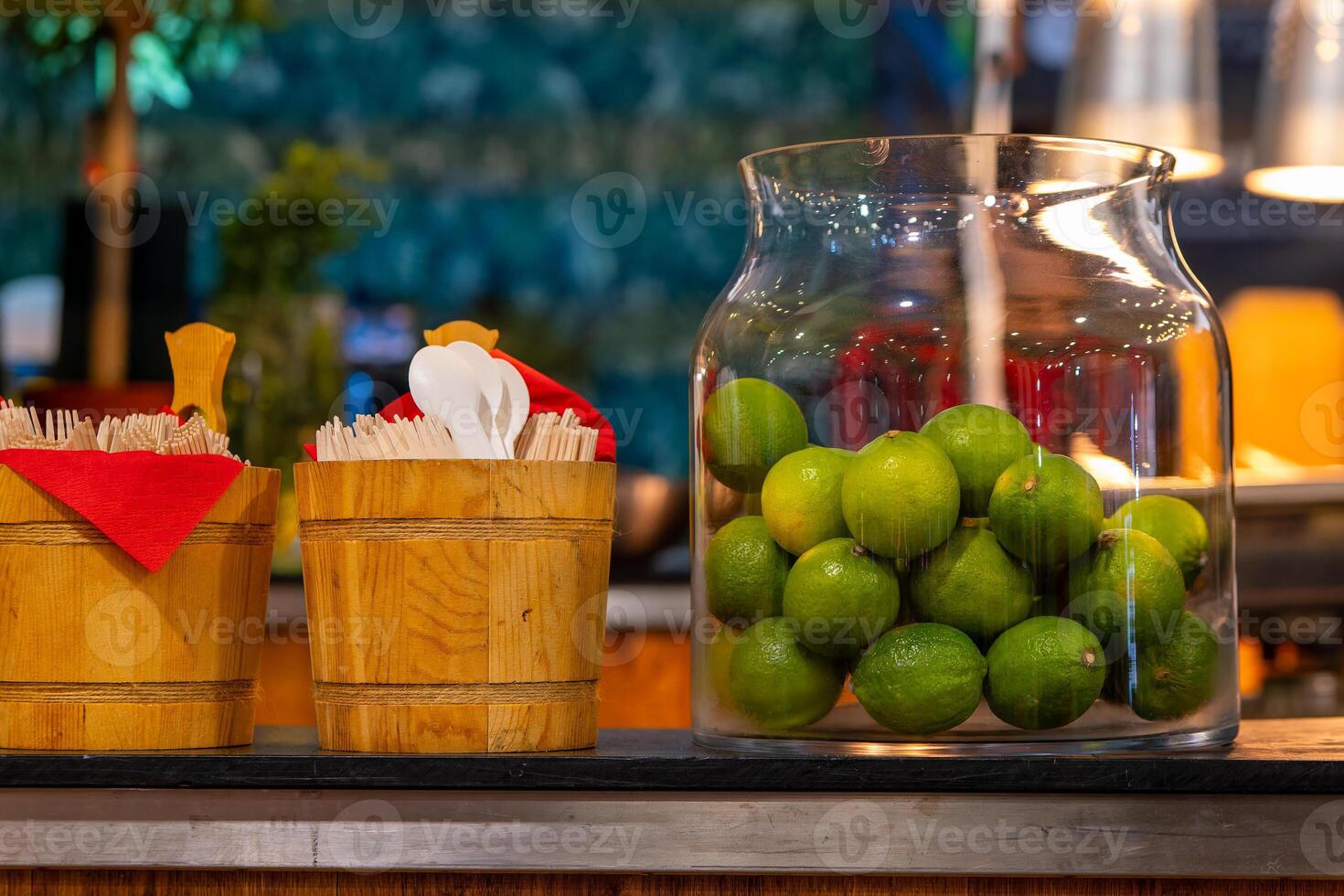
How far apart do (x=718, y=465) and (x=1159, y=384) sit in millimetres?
249

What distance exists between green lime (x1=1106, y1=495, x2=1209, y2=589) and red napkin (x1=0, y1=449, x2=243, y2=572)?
506 mm

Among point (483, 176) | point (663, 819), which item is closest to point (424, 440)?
point (663, 819)

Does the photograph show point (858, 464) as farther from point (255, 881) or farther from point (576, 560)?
point (255, 881)

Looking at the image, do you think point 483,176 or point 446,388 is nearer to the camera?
point 446,388

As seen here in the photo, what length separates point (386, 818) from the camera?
0.71 m

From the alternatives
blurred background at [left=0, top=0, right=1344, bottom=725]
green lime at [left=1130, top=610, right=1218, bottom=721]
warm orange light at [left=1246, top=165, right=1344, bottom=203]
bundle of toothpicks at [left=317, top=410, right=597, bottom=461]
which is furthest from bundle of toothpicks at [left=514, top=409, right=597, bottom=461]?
blurred background at [left=0, top=0, right=1344, bottom=725]

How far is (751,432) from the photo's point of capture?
807 millimetres

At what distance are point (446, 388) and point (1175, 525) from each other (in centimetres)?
41

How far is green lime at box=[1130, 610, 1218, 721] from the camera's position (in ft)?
2.50

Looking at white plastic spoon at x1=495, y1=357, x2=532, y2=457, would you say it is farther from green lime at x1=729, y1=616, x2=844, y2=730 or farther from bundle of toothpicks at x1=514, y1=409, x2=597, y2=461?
green lime at x1=729, y1=616, x2=844, y2=730

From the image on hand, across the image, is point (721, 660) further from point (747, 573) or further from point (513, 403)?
point (513, 403)

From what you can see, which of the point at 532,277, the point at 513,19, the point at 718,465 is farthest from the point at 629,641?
the point at 513,19

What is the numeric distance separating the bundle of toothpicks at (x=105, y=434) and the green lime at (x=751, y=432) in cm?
29

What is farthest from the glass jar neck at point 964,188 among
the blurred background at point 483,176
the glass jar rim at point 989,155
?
the blurred background at point 483,176
